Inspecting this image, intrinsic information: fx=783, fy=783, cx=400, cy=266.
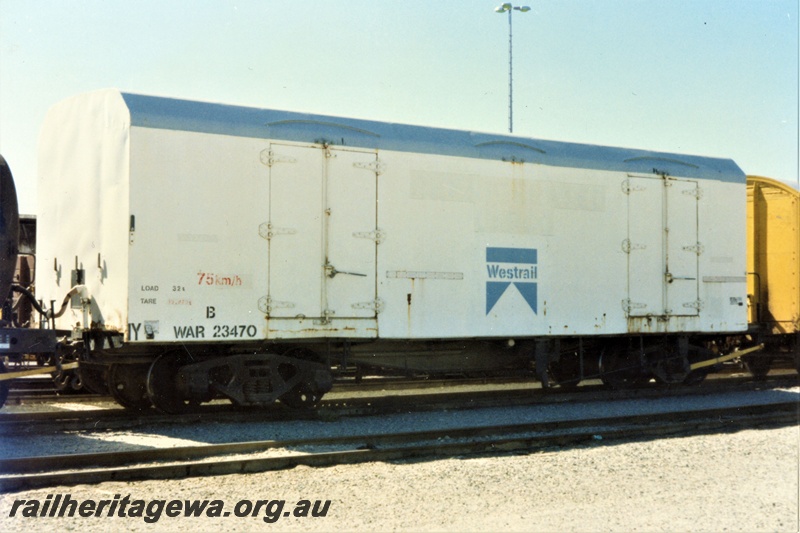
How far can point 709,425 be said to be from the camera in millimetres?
9070

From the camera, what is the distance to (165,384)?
29.8ft

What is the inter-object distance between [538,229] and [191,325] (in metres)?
4.85

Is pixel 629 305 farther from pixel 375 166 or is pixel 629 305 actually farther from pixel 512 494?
pixel 512 494

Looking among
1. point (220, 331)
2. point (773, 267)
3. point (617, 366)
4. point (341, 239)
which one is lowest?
point (617, 366)

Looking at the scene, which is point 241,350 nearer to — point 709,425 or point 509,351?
point 509,351

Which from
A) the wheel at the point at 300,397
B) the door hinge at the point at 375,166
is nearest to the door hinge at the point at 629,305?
the door hinge at the point at 375,166

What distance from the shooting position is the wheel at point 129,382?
9.27m

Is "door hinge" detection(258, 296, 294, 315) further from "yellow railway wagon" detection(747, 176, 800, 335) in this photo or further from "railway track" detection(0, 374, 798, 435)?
"yellow railway wagon" detection(747, 176, 800, 335)

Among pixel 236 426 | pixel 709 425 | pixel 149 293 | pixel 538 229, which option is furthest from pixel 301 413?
pixel 709 425

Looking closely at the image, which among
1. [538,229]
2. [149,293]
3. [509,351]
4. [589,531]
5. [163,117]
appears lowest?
[589,531]

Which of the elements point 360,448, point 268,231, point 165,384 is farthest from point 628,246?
point 165,384

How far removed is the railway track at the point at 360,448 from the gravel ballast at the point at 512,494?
0.16m

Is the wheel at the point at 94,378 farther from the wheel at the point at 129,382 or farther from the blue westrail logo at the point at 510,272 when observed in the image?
the blue westrail logo at the point at 510,272

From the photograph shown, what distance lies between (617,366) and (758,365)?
354 centimetres
